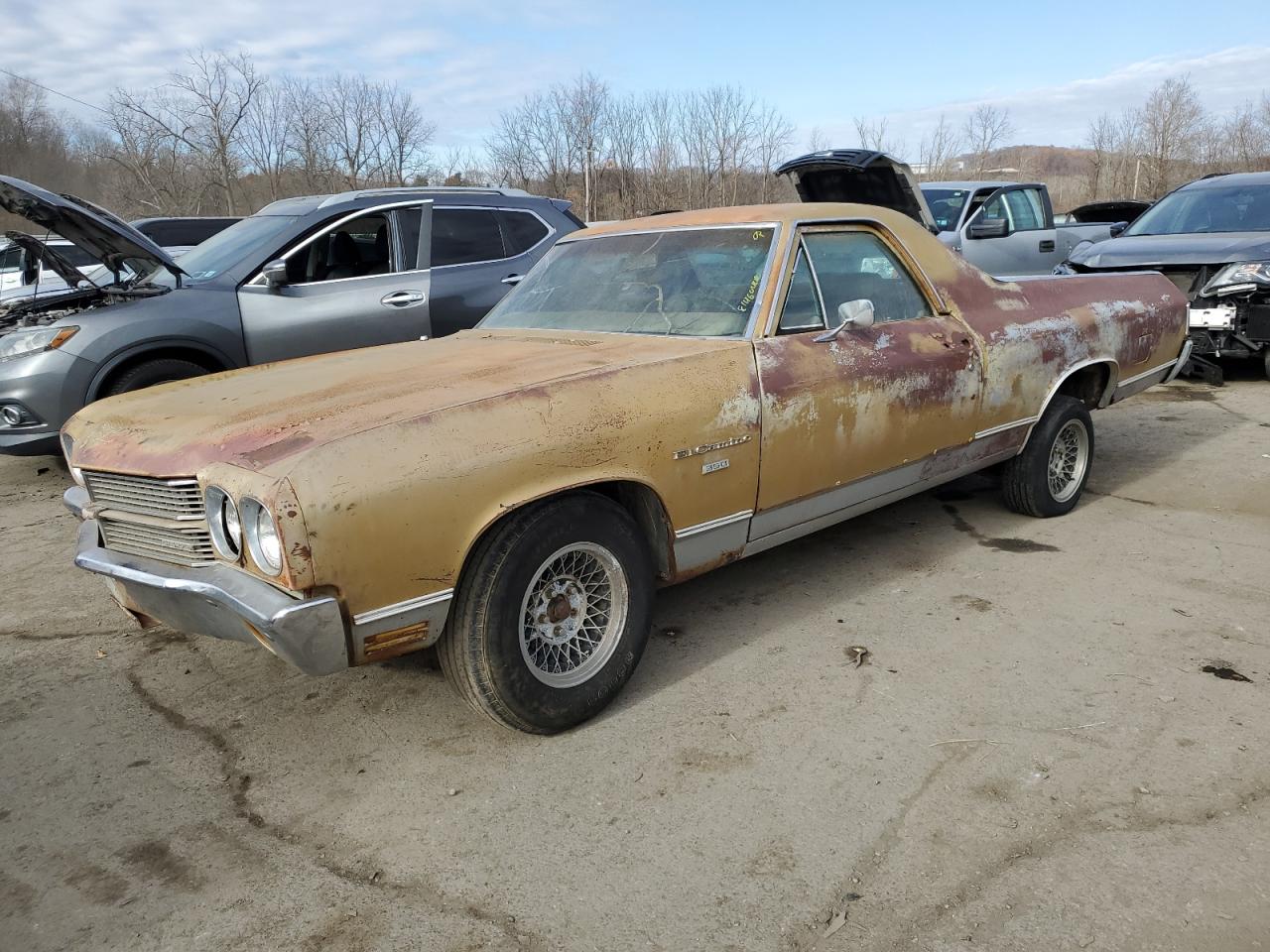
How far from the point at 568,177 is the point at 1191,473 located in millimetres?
22070

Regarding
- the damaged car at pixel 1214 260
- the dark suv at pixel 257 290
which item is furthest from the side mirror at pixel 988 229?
the dark suv at pixel 257 290

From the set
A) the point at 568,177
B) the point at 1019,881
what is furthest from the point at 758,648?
the point at 568,177

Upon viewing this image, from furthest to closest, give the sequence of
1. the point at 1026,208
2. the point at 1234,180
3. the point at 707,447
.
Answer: the point at 1026,208, the point at 1234,180, the point at 707,447

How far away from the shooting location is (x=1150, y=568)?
4238mm

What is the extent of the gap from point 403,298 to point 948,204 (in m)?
6.90

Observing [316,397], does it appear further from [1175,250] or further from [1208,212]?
[1208,212]

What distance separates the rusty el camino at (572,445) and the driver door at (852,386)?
13mm

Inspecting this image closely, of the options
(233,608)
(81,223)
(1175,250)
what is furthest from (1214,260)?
(81,223)

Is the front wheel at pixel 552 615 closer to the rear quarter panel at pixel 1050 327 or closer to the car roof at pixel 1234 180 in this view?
the rear quarter panel at pixel 1050 327

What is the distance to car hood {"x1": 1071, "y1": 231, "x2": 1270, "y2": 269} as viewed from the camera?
780cm

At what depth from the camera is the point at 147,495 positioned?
2.85 meters

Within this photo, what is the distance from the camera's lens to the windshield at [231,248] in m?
6.18

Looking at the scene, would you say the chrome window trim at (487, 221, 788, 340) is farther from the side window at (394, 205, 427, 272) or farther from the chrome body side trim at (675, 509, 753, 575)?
the side window at (394, 205, 427, 272)

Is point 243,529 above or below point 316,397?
below
